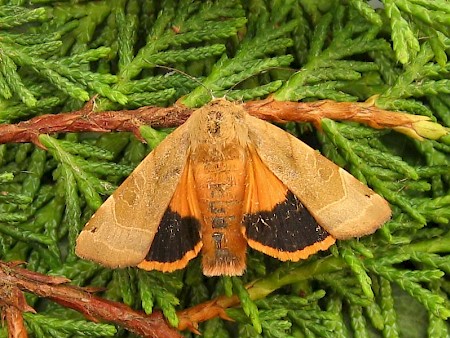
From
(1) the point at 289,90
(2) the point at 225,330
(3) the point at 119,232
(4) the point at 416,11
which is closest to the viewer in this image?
(4) the point at 416,11

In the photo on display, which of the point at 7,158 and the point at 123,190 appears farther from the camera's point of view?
the point at 7,158

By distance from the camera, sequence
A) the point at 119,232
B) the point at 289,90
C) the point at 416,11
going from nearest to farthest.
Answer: the point at 416,11
the point at 119,232
the point at 289,90

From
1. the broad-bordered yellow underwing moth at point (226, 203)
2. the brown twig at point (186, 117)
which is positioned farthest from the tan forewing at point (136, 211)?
the brown twig at point (186, 117)

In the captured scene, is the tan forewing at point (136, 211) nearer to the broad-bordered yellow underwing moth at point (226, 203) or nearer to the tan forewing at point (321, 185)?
the broad-bordered yellow underwing moth at point (226, 203)

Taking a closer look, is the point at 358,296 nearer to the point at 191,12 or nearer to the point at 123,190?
the point at 123,190

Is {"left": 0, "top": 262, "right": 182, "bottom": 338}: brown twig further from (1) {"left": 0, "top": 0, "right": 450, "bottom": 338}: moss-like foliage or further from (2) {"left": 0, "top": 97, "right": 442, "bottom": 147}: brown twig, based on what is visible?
(2) {"left": 0, "top": 97, "right": 442, "bottom": 147}: brown twig

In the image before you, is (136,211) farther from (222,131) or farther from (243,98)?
(243,98)

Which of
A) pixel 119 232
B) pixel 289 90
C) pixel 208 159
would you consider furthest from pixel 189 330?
pixel 289 90

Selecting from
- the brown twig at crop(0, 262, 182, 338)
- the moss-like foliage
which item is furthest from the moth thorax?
the brown twig at crop(0, 262, 182, 338)
